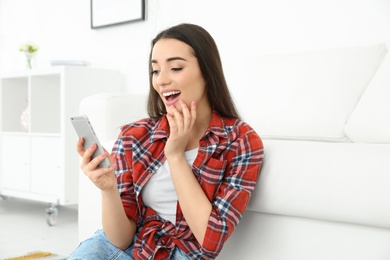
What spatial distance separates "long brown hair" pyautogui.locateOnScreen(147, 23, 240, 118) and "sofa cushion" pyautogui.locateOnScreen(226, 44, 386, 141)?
0.55 metres

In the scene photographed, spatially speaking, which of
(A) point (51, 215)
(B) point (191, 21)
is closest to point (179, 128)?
(B) point (191, 21)

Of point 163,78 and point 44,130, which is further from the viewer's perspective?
point 44,130

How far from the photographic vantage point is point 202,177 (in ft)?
4.25

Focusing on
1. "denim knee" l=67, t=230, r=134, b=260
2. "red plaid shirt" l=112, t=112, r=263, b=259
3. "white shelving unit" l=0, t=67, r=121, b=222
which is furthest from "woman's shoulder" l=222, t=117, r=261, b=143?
"white shelving unit" l=0, t=67, r=121, b=222

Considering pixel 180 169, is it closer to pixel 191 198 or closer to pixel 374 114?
pixel 191 198

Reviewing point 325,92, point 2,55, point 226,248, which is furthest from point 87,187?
point 2,55

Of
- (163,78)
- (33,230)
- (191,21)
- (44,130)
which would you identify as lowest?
(33,230)

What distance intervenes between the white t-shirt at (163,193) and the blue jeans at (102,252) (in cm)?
9

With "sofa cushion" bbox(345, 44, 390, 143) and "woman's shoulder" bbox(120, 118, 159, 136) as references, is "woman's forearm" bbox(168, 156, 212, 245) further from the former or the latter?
"sofa cushion" bbox(345, 44, 390, 143)

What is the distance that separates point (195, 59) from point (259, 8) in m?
1.46

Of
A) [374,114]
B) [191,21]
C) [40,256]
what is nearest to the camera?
[374,114]

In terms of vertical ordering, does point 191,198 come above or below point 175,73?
below

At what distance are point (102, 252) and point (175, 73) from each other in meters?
0.44

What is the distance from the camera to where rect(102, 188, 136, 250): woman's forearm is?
1260 millimetres
